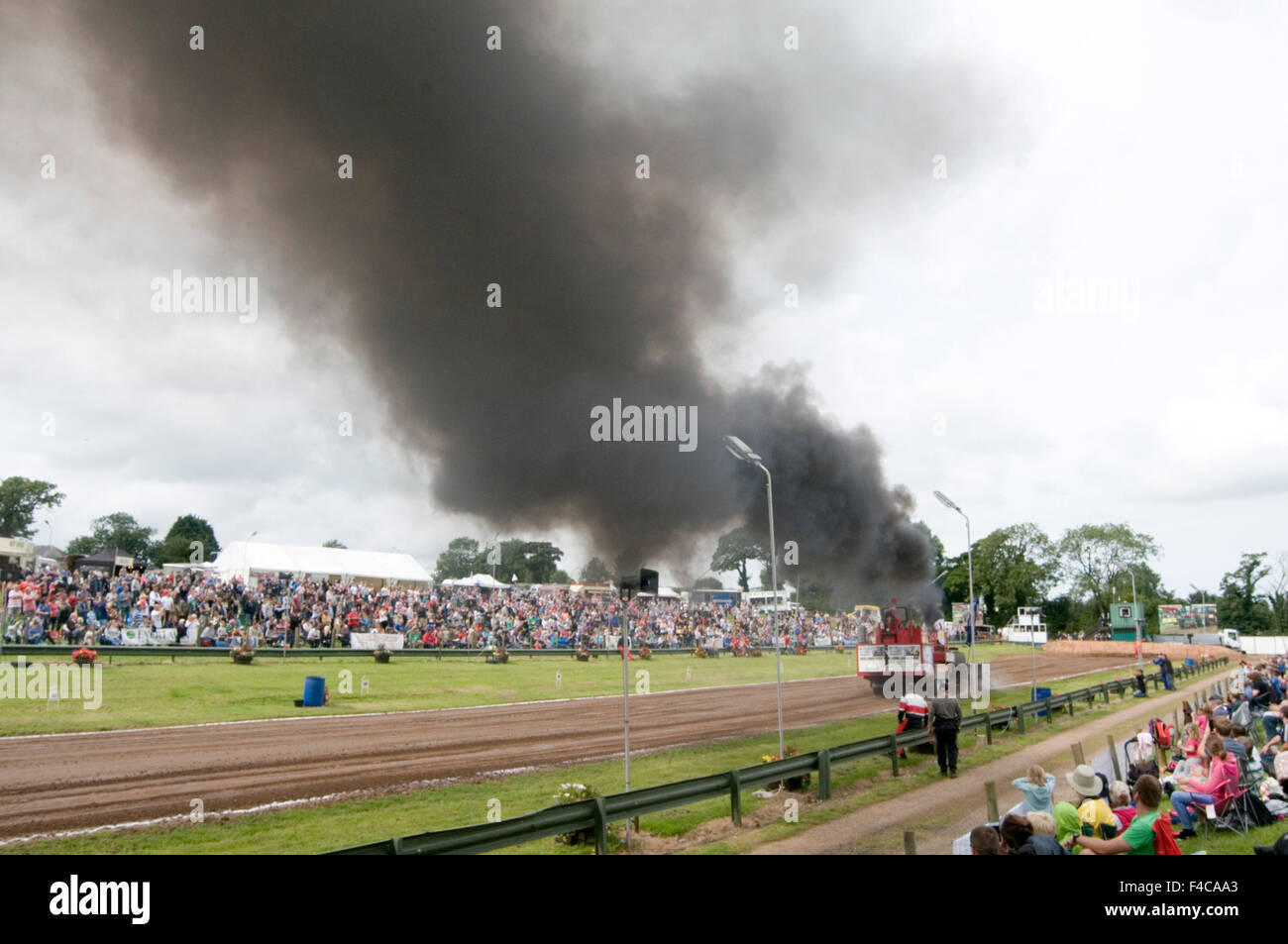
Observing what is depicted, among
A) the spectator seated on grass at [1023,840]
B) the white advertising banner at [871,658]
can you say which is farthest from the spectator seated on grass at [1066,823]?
the white advertising banner at [871,658]

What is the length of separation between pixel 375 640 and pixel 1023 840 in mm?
26280

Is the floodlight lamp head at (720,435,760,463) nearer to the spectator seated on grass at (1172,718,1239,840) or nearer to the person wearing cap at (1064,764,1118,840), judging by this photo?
the person wearing cap at (1064,764,1118,840)

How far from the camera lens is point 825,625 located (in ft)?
184

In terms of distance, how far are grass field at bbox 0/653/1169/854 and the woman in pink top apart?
418 cm

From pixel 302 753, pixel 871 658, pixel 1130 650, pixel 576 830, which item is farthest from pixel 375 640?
pixel 1130 650

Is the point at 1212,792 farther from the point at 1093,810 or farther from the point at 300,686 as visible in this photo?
the point at 300,686

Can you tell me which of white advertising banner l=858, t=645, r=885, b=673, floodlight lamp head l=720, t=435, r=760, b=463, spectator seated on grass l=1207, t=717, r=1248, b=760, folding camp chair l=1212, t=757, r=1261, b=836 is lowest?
white advertising banner l=858, t=645, r=885, b=673

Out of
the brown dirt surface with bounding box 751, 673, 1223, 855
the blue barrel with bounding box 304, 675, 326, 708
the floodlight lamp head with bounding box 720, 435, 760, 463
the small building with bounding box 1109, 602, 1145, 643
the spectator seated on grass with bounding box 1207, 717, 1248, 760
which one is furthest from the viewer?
the small building with bounding box 1109, 602, 1145, 643

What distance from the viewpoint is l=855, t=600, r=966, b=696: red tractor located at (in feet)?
79.7

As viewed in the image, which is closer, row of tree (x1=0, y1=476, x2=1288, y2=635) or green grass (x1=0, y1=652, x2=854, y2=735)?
green grass (x1=0, y1=652, x2=854, y2=735)

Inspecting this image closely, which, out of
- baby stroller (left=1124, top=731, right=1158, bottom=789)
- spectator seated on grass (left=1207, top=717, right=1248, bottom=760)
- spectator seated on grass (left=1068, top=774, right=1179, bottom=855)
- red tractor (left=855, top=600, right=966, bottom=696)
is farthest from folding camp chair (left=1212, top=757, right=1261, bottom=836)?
red tractor (left=855, top=600, right=966, bottom=696)
